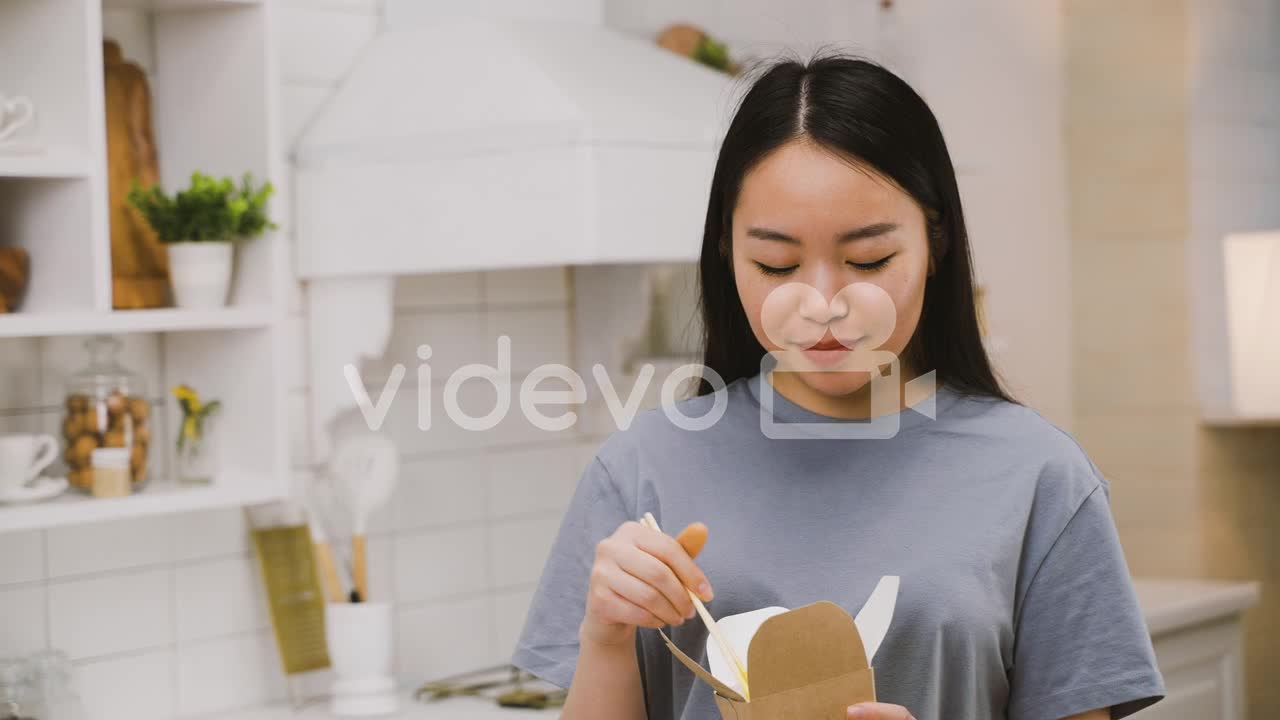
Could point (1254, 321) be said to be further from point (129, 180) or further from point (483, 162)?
point (129, 180)

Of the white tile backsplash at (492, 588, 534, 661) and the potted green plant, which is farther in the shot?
the white tile backsplash at (492, 588, 534, 661)

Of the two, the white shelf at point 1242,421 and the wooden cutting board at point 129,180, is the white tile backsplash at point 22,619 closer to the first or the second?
the wooden cutting board at point 129,180

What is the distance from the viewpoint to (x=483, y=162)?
1.93 meters

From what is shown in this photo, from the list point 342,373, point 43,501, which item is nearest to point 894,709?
point 43,501

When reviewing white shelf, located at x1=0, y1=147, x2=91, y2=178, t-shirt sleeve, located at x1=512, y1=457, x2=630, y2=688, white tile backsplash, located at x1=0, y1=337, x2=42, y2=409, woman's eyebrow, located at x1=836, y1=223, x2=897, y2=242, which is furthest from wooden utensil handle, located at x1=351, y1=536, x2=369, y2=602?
woman's eyebrow, located at x1=836, y1=223, x2=897, y2=242

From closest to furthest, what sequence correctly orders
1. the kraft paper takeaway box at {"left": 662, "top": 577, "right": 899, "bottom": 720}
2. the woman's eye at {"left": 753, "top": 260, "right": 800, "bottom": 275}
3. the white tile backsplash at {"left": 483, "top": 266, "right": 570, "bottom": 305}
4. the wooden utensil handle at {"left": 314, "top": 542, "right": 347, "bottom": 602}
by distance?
the kraft paper takeaway box at {"left": 662, "top": 577, "right": 899, "bottom": 720}
the woman's eye at {"left": 753, "top": 260, "right": 800, "bottom": 275}
the wooden utensil handle at {"left": 314, "top": 542, "right": 347, "bottom": 602}
the white tile backsplash at {"left": 483, "top": 266, "right": 570, "bottom": 305}

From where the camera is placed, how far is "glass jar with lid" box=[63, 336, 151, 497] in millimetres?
1772

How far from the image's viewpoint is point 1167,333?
10.1ft

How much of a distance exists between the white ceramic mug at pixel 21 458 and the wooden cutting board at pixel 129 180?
0.68 feet

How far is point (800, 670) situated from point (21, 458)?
114 cm

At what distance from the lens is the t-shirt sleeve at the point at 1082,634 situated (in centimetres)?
99

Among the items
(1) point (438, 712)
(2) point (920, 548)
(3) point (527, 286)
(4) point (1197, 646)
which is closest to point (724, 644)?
(2) point (920, 548)

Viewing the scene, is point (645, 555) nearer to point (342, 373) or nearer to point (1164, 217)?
point (342, 373)

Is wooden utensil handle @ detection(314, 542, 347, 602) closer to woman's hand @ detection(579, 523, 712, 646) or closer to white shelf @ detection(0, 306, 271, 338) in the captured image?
white shelf @ detection(0, 306, 271, 338)
